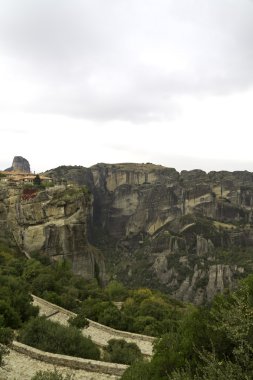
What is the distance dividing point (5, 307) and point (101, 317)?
7397 millimetres

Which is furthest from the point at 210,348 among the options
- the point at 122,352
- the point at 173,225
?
the point at 173,225

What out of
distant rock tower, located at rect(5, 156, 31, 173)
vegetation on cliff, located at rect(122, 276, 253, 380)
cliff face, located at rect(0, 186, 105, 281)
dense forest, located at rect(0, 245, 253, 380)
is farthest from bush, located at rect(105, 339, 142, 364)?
distant rock tower, located at rect(5, 156, 31, 173)

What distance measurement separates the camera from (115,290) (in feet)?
148

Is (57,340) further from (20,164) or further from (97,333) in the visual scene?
(20,164)

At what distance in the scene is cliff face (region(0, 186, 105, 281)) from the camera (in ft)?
154

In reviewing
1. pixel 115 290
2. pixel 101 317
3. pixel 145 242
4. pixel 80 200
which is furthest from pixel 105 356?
pixel 145 242

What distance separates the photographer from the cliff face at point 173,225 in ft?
274

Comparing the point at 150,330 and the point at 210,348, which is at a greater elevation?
the point at 210,348

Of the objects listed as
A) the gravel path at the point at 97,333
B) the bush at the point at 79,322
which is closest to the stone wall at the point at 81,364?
the gravel path at the point at 97,333

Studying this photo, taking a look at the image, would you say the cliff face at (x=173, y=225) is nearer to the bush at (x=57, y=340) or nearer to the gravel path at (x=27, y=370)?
the bush at (x=57, y=340)

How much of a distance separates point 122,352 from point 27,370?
14.9 feet

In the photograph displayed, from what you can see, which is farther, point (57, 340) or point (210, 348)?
point (57, 340)

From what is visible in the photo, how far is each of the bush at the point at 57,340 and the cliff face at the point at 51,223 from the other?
29.0 metres

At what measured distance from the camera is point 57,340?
17.3 metres
